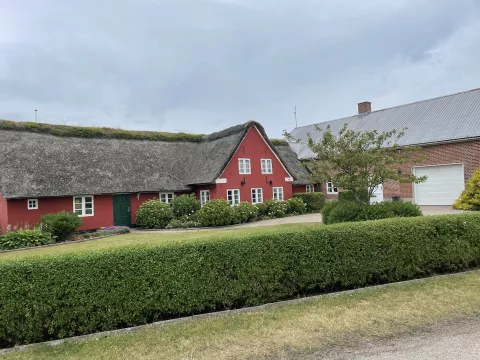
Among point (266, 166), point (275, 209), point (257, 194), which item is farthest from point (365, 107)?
point (275, 209)

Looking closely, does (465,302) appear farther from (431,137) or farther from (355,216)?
(431,137)

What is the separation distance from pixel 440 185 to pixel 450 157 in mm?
1991

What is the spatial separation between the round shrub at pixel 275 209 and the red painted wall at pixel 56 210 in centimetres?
1009

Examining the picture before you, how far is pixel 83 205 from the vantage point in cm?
2206

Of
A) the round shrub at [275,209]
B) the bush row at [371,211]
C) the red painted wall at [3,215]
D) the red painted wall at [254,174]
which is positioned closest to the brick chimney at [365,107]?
the red painted wall at [254,174]

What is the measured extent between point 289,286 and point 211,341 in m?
2.36

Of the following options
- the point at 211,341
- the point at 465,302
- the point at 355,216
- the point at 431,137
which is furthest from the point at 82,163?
the point at 431,137

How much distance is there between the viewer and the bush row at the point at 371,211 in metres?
12.0

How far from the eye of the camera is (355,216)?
12469 mm

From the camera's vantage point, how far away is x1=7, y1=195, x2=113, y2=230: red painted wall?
19.8m

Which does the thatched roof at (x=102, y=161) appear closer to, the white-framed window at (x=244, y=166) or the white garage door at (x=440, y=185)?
the white-framed window at (x=244, y=166)

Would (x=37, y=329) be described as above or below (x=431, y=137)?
below

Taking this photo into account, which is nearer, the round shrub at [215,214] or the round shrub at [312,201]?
the round shrub at [215,214]

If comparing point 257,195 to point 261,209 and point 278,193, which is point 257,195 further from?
point 261,209
